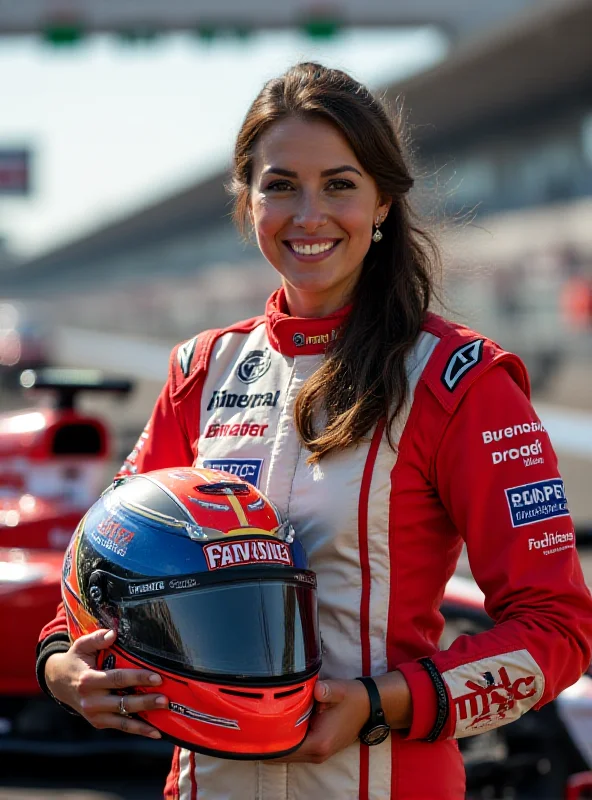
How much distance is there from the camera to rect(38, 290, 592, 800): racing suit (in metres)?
1.96

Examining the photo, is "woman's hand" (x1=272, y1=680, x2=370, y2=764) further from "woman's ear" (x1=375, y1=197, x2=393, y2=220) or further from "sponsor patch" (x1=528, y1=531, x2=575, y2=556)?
"woman's ear" (x1=375, y1=197, x2=393, y2=220)

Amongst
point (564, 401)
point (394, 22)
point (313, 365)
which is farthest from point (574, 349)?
point (313, 365)

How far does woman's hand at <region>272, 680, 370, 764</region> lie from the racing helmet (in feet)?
0.09

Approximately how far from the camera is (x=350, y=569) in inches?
81.7

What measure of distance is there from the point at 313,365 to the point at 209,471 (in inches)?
11.1

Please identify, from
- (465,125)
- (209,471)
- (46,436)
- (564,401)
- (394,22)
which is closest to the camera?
(209,471)

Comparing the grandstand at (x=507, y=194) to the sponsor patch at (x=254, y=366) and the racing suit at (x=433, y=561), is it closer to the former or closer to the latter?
the sponsor patch at (x=254, y=366)

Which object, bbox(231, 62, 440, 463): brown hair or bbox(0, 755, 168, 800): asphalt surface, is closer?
bbox(231, 62, 440, 463): brown hair

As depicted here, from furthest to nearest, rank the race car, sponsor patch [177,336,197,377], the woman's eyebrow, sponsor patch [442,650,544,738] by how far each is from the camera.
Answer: the race car < sponsor patch [177,336,197,377] < the woman's eyebrow < sponsor patch [442,650,544,738]

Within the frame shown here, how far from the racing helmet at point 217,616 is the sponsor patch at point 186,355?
378 mm

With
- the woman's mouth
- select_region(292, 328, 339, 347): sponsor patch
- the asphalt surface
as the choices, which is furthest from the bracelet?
the asphalt surface

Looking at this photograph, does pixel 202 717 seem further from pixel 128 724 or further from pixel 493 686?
pixel 493 686

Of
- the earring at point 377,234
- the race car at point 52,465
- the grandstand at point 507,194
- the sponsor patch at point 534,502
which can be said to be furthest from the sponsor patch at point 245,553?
the race car at point 52,465

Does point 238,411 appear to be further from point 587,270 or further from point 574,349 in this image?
point 587,270
